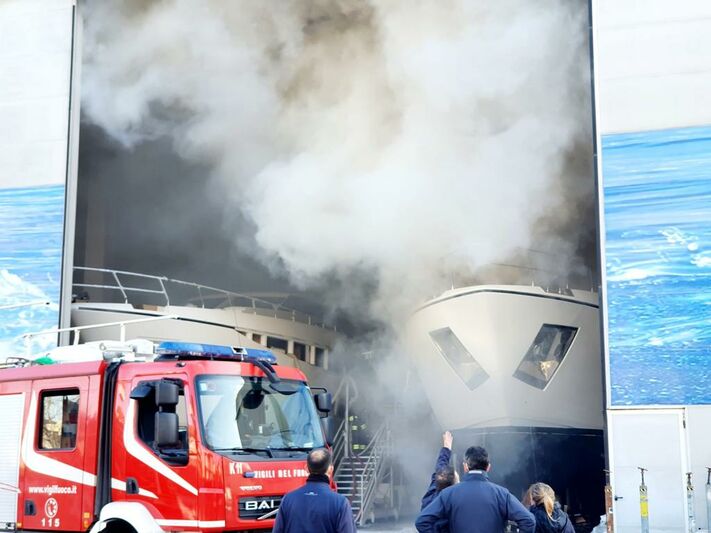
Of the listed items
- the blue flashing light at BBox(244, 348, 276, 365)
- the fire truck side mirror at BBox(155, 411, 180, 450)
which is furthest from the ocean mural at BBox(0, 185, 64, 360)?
the fire truck side mirror at BBox(155, 411, 180, 450)

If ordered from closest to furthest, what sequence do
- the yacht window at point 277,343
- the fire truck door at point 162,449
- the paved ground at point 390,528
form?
the fire truck door at point 162,449 < the paved ground at point 390,528 < the yacht window at point 277,343

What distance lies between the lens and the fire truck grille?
8.25 meters

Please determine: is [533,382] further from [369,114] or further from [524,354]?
[369,114]

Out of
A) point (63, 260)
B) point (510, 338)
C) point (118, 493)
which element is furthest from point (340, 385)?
point (118, 493)

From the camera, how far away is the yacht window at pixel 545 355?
1900cm

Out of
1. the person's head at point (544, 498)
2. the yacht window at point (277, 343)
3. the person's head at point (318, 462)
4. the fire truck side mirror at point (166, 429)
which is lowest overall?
the person's head at point (544, 498)

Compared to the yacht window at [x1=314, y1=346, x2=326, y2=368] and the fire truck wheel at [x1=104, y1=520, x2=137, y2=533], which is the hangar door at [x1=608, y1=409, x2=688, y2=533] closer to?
the fire truck wheel at [x1=104, y1=520, x2=137, y2=533]

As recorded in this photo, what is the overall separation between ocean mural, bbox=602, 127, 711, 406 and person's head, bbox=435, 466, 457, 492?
24.6ft

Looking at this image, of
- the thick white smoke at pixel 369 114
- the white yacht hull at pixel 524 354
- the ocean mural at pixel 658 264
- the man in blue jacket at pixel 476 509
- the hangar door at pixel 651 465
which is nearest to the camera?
the man in blue jacket at pixel 476 509

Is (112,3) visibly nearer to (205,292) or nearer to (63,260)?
(63,260)

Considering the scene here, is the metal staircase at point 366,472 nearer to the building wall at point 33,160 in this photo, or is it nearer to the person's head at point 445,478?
the building wall at point 33,160

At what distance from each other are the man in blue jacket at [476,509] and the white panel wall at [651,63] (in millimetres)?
9823

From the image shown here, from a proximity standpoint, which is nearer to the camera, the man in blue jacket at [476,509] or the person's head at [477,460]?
the man in blue jacket at [476,509]

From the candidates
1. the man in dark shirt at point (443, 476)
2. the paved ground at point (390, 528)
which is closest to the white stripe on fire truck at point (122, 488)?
the man in dark shirt at point (443, 476)
